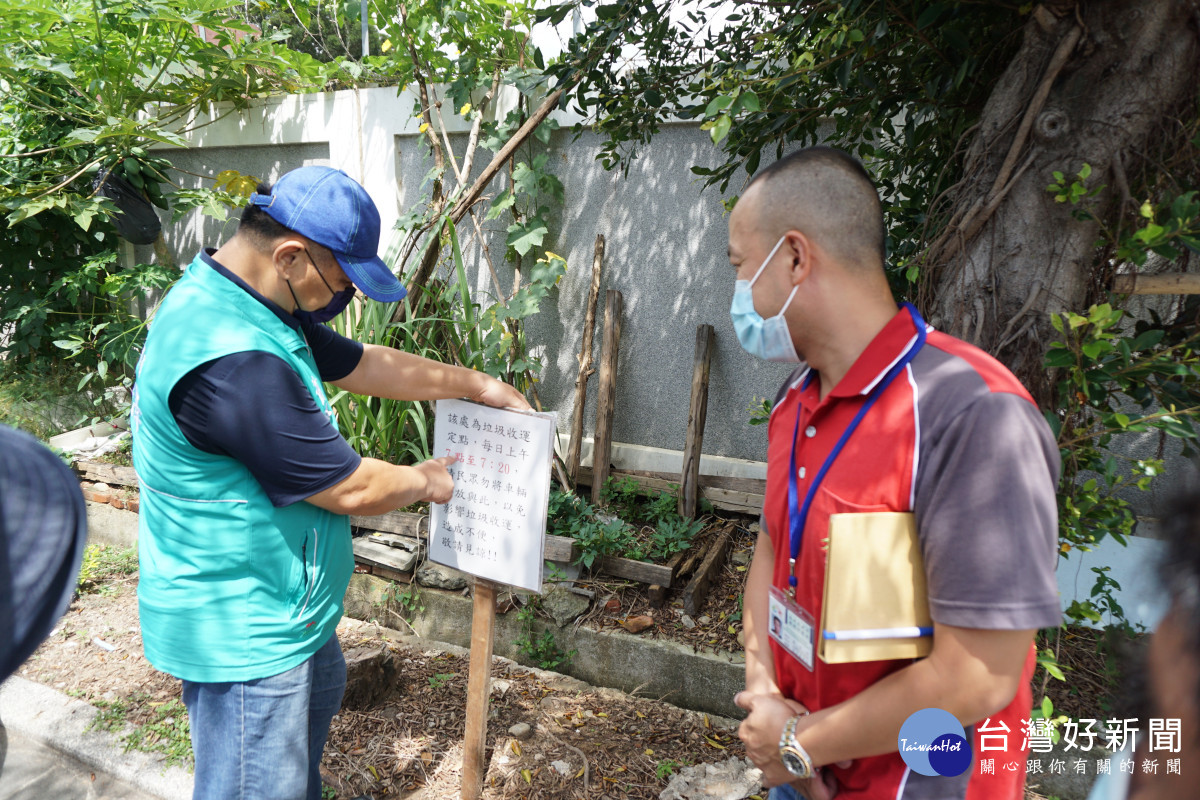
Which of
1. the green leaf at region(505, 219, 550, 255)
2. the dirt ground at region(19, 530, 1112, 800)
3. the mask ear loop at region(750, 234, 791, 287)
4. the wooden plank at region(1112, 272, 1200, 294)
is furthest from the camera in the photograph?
the green leaf at region(505, 219, 550, 255)

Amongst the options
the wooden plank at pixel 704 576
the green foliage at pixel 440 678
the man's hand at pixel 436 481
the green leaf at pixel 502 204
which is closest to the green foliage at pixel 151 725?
the green foliage at pixel 440 678

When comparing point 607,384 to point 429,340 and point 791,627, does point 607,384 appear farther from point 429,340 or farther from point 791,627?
point 791,627

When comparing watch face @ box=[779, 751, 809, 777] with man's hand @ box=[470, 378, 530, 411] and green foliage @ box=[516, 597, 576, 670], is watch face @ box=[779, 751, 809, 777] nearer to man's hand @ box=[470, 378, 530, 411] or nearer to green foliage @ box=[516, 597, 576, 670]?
man's hand @ box=[470, 378, 530, 411]

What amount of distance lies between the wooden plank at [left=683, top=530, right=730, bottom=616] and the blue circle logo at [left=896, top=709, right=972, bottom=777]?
2.02 m

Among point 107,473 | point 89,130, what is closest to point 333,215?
point 107,473

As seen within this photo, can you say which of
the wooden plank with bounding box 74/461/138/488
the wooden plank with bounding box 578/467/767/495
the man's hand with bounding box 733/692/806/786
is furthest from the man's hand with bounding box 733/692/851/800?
the wooden plank with bounding box 74/461/138/488

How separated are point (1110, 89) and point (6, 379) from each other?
7.03 m

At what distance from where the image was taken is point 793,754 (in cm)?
122

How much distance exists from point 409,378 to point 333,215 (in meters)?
0.69

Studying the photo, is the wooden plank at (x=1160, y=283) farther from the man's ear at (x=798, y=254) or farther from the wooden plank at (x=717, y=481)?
the wooden plank at (x=717, y=481)

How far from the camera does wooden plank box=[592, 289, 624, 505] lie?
3932 millimetres

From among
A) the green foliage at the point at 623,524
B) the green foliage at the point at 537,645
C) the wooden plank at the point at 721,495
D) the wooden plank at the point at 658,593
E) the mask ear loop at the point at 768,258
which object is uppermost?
the mask ear loop at the point at 768,258

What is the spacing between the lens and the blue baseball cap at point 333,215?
66.4 inches

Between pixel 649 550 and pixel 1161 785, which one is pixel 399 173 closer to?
pixel 649 550
